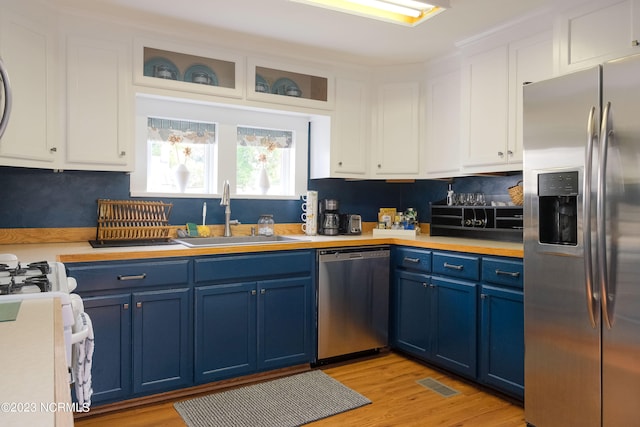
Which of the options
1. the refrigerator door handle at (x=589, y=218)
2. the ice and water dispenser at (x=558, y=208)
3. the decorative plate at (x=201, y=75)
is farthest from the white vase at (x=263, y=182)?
the refrigerator door handle at (x=589, y=218)

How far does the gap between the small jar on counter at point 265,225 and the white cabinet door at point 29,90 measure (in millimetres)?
1437

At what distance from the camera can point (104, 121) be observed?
2.69 m

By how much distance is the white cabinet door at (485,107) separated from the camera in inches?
114

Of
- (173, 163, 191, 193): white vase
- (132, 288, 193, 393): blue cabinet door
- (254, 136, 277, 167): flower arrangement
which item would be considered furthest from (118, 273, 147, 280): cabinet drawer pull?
(254, 136, 277, 167): flower arrangement

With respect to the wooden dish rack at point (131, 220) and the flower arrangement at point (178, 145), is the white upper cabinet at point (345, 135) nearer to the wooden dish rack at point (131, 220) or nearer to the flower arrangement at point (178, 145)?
the flower arrangement at point (178, 145)

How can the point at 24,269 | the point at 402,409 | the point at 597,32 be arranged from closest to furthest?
the point at 24,269 < the point at 597,32 < the point at 402,409

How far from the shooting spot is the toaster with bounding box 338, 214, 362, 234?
362 cm

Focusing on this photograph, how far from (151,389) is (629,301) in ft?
7.86

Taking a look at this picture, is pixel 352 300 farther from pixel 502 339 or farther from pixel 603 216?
pixel 603 216

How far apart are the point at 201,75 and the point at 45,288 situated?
1.99 m

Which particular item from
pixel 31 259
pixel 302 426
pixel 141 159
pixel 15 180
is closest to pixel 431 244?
pixel 302 426

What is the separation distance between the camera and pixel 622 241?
185 cm

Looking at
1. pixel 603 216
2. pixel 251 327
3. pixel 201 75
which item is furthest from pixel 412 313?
pixel 201 75

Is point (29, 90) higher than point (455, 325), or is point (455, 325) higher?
point (29, 90)
